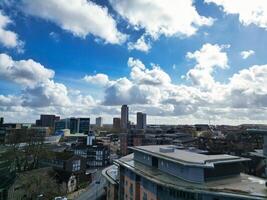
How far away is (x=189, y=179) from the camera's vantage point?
125ft

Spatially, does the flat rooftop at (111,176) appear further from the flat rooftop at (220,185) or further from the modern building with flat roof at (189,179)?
the flat rooftop at (220,185)

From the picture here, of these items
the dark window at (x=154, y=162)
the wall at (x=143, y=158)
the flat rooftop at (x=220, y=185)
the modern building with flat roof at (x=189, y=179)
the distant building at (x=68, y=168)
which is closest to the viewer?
the flat rooftop at (x=220, y=185)

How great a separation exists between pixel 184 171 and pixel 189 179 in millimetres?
1561

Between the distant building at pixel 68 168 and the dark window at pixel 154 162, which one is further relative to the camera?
the distant building at pixel 68 168

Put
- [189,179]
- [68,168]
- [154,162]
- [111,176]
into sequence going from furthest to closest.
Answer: [68,168]
[111,176]
[154,162]
[189,179]

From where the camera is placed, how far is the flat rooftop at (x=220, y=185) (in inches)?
1294

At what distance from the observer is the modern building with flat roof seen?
34125mm

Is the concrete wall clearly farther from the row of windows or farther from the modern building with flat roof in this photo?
the row of windows

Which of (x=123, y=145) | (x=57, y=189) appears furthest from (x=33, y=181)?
(x=123, y=145)

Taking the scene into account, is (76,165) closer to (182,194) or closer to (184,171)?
(184,171)

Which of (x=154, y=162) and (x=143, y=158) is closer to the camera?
(x=154, y=162)

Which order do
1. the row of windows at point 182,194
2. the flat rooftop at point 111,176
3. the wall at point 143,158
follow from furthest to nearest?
the flat rooftop at point 111,176, the wall at point 143,158, the row of windows at point 182,194

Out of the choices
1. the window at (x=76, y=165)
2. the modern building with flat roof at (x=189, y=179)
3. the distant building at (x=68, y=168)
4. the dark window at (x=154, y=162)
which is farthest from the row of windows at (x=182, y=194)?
the window at (x=76, y=165)

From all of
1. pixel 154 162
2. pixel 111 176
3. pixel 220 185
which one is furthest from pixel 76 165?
pixel 220 185
